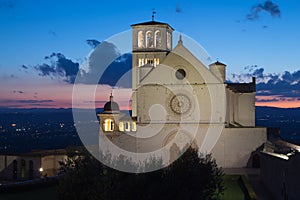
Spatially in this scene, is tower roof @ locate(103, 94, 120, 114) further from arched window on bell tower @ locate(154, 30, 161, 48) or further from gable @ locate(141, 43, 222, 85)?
arched window on bell tower @ locate(154, 30, 161, 48)

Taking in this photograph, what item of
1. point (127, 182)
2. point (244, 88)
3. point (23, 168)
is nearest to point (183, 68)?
point (244, 88)

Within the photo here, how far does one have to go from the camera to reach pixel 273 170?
24.2 m

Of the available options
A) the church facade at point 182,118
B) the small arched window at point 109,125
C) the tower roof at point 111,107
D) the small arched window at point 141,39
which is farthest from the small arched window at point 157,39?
the small arched window at point 109,125

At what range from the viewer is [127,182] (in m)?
16.4

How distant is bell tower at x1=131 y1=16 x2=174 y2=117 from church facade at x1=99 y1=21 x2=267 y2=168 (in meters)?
3.60

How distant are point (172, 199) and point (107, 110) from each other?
18455 millimetres

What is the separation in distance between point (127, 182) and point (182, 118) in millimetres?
18106

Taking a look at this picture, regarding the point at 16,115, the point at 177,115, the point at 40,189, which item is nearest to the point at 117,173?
the point at 40,189

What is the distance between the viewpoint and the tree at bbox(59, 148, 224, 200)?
16.1m

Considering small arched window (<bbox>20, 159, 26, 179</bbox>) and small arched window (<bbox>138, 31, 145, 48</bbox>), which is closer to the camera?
small arched window (<bbox>20, 159, 26, 179</bbox>)

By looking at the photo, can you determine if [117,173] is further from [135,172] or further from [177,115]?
[177,115]

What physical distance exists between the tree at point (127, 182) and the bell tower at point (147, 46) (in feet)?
65.1

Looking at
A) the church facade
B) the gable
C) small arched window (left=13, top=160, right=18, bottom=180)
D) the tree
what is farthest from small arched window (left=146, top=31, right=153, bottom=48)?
the tree

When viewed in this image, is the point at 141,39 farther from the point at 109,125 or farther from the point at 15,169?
the point at 15,169
